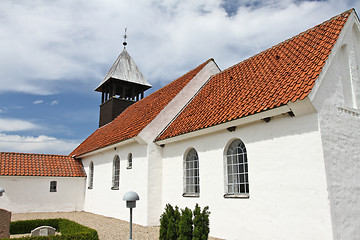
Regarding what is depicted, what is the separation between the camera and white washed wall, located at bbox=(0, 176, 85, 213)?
15.3 metres

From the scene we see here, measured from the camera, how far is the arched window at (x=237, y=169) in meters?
7.80

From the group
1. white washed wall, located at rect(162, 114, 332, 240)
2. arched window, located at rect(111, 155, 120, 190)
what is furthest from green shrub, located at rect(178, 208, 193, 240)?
arched window, located at rect(111, 155, 120, 190)

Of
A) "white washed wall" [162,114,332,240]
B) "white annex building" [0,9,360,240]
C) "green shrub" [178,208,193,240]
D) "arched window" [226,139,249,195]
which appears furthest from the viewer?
"arched window" [226,139,249,195]

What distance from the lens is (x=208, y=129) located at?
8578 mm

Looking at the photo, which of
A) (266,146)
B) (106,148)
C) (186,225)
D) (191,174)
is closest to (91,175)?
(106,148)

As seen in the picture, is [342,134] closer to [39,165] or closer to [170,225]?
[170,225]

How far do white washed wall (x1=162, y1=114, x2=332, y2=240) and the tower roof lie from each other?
11.8 metres

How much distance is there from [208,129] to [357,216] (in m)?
4.20

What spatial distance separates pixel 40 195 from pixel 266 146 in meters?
13.8

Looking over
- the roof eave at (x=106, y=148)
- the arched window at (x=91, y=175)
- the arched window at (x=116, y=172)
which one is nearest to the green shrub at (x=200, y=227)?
the roof eave at (x=106, y=148)

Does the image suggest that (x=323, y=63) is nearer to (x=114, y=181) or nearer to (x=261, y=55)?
(x=261, y=55)

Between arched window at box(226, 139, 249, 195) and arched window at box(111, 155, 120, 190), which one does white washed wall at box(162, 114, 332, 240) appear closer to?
arched window at box(226, 139, 249, 195)

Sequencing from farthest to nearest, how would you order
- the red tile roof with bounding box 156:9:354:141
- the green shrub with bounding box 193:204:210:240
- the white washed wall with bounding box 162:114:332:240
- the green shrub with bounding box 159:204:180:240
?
the red tile roof with bounding box 156:9:354:141, the white washed wall with bounding box 162:114:332:240, the green shrub with bounding box 159:204:180:240, the green shrub with bounding box 193:204:210:240

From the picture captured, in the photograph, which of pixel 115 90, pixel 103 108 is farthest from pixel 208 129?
pixel 103 108
